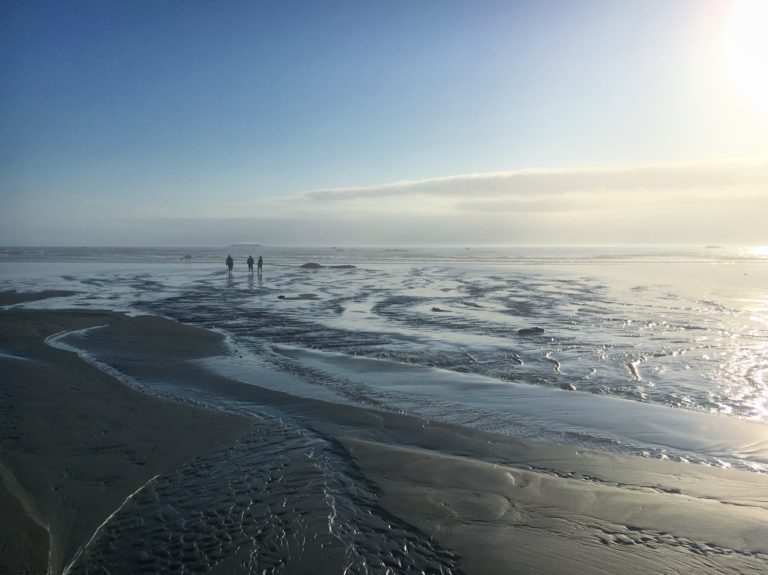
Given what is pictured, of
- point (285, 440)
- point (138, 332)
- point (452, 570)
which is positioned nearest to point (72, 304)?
point (138, 332)

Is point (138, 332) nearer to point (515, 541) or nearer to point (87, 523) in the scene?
point (87, 523)

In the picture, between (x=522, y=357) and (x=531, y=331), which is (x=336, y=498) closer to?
(x=522, y=357)

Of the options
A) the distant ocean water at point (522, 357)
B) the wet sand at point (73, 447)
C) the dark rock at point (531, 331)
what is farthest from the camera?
the dark rock at point (531, 331)

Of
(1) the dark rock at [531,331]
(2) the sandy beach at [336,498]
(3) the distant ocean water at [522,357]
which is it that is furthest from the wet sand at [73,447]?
(1) the dark rock at [531,331]

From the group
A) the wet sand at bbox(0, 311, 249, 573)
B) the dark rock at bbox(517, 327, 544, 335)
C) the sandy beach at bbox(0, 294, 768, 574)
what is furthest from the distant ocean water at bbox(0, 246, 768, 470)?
the wet sand at bbox(0, 311, 249, 573)

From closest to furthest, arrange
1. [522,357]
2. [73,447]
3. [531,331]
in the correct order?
[73,447] → [522,357] → [531,331]

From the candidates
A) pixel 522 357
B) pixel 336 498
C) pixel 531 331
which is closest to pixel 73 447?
pixel 336 498

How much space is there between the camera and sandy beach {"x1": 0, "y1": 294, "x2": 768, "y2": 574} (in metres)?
4.86

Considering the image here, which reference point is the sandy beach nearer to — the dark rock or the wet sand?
the wet sand

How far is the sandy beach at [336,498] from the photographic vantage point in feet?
15.9

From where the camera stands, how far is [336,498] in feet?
19.7

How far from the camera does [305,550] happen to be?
4949mm

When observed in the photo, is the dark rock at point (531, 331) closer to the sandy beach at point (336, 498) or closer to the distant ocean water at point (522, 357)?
the distant ocean water at point (522, 357)

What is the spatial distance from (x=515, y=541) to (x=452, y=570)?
0.82m
